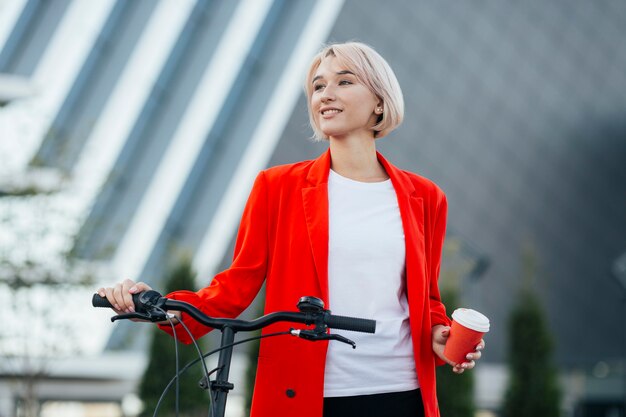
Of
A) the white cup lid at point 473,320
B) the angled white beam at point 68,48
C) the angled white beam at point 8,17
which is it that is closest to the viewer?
the white cup lid at point 473,320

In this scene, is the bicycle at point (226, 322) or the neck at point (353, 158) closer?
the bicycle at point (226, 322)

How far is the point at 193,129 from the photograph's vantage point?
18.9m

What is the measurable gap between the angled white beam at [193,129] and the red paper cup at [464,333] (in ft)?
49.4

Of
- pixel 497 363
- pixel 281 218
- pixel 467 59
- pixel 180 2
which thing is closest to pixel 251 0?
pixel 180 2

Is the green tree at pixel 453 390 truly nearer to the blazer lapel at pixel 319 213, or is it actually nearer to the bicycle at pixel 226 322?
the blazer lapel at pixel 319 213

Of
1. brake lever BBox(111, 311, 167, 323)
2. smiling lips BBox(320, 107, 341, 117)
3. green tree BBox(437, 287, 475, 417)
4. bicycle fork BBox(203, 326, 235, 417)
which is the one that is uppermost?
green tree BBox(437, 287, 475, 417)

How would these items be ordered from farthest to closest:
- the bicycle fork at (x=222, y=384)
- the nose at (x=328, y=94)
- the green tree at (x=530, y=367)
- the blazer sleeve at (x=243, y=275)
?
the green tree at (x=530, y=367) < the nose at (x=328, y=94) < the blazer sleeve at (x=243, y=275) < the bicycle fork at (x=222, y=384)

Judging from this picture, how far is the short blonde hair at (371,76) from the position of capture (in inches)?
116

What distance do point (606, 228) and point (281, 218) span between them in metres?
20.0

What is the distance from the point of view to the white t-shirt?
9.04 feet

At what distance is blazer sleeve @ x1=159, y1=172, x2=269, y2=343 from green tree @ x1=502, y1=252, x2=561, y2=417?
11.5 m

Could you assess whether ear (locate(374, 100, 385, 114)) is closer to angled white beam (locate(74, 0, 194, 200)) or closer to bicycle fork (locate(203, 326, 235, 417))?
bicycle fork (locate(203, 326, 235, 417))

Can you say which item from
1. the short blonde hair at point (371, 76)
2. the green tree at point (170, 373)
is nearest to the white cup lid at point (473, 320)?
the short blonde hair at point (371, 76)

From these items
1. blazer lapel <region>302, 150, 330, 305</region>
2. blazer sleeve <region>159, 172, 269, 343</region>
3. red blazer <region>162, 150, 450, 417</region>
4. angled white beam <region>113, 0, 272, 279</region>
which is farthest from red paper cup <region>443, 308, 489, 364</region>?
angled white beam <region>113, 0, 272, 279</region>
